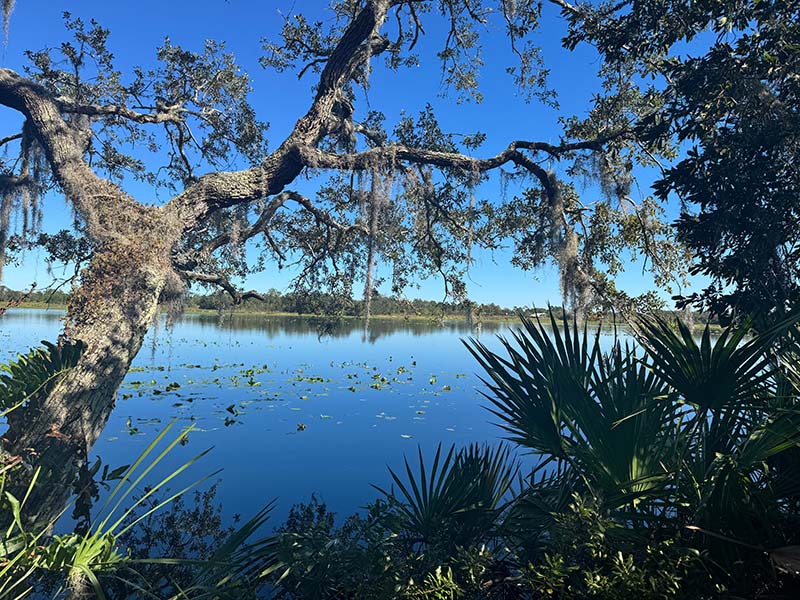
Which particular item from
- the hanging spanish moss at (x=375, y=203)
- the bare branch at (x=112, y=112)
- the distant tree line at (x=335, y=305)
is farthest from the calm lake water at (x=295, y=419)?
the bare branch at (x=112, y=112)

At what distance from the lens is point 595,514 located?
7.09 feet

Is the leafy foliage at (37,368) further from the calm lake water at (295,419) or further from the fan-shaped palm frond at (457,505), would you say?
the fan-shaped palm frond at (457,505)

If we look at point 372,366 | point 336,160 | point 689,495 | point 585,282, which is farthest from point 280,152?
point 372,366

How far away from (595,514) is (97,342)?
475 centimetres

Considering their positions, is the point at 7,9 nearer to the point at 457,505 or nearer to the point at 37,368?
the point at 37,368

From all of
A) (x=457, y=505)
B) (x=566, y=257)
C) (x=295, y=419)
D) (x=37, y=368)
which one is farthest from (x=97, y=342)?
(x=295, y=419)

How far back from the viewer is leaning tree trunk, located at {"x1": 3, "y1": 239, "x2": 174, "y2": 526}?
3.81 meters

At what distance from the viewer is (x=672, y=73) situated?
4.26m

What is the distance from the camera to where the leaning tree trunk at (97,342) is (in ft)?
12.5

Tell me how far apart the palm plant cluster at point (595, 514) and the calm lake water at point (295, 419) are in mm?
756

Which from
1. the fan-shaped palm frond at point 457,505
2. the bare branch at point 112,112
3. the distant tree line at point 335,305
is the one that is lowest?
the fan-shaped palm frond at point 457,505

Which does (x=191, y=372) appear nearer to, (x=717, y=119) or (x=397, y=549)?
(x=397, y=549)

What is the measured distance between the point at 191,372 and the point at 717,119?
666 inches

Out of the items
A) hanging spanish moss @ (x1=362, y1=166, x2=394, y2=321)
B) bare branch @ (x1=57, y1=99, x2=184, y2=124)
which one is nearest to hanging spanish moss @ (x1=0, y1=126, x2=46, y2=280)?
bare branch @ (x1=57, y1=99, x2=184, y2=124)
